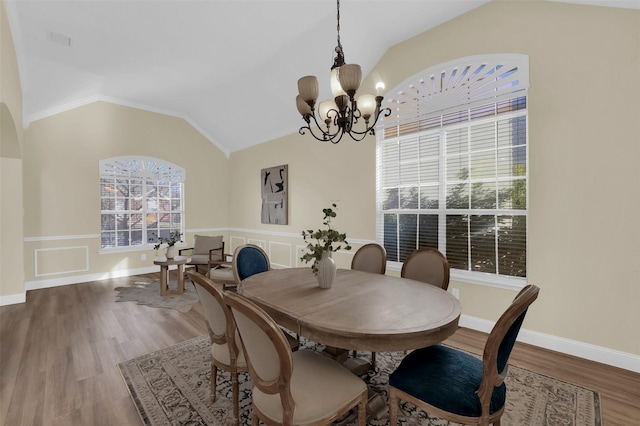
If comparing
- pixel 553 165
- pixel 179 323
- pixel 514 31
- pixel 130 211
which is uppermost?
pixel 514 31

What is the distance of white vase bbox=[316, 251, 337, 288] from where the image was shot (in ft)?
6.92

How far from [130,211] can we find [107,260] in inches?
41.5

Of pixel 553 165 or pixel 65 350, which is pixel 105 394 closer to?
pixel 65 350

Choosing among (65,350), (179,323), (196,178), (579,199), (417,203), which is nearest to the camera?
(579,199)

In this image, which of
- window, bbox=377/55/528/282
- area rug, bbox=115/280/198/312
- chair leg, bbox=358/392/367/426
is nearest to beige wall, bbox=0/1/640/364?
A: window, bbox=377/55/528/282

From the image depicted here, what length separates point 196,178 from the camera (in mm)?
6781

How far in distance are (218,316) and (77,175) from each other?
17.7ft

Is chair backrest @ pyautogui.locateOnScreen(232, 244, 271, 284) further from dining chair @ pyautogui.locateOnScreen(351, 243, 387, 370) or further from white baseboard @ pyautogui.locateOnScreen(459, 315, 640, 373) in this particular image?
white baseboard @ pyautogui.locateOnScreen(459, 315, 640, 373)

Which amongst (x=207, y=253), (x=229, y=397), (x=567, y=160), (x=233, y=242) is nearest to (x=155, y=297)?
(x=207, y=253)

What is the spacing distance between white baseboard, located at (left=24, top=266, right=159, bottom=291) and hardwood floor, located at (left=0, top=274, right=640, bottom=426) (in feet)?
2.79

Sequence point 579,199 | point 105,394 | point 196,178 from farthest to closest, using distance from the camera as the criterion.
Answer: point 196,178, point 579,199, point 105,394

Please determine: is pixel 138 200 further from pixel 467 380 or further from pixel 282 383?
pixel 467 380

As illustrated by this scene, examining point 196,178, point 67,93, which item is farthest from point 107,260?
point 67,93

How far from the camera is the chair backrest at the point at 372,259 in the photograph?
2.94 m
